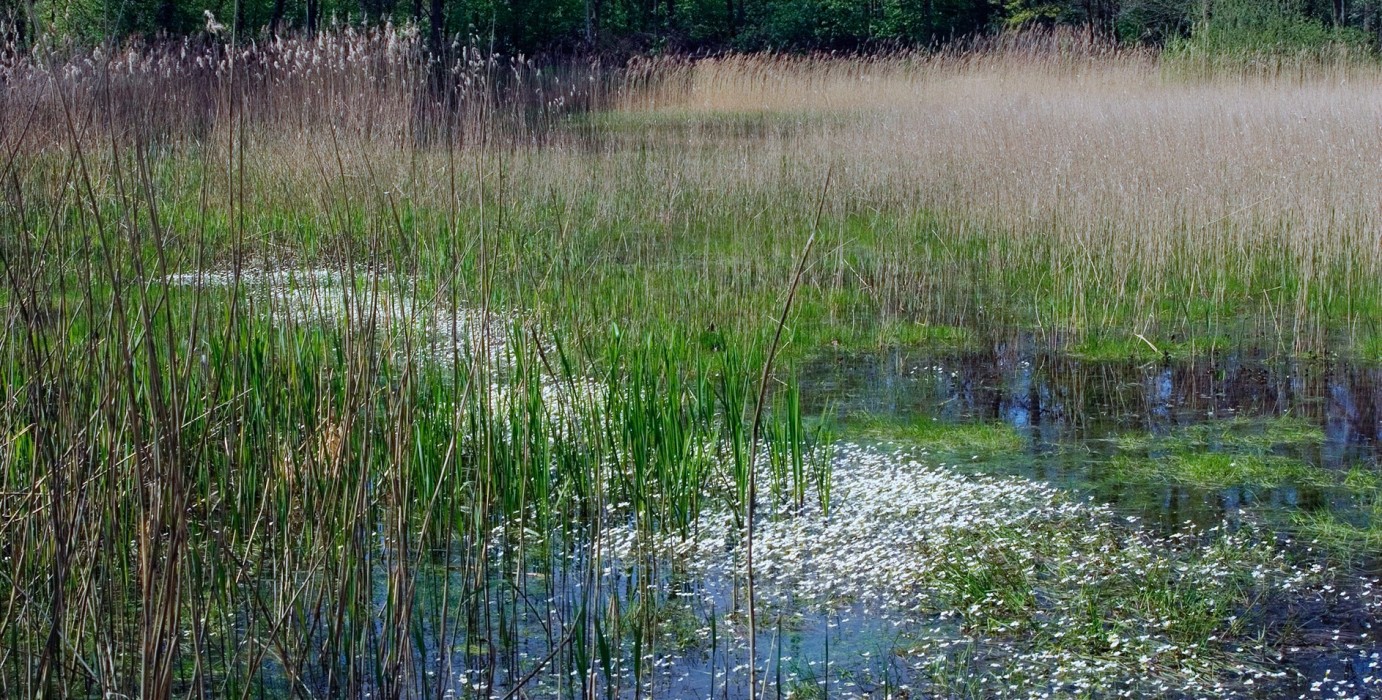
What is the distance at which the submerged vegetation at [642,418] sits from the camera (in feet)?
7.54

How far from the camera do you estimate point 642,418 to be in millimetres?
3883

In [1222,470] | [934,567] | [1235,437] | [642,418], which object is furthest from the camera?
[1235,437]

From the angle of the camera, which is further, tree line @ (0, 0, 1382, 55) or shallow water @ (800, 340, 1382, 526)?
tree line @ (0, 0, 1382, 55)

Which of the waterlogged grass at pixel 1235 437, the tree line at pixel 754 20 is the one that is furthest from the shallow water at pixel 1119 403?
the tree line at pixel 754 20

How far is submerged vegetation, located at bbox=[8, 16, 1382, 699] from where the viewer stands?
7.54 ft

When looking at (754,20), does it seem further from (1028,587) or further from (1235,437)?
(1028,587)

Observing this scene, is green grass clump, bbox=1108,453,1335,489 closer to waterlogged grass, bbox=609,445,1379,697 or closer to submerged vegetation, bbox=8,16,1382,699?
submerged vegetation, bbox=8,16,1382,699

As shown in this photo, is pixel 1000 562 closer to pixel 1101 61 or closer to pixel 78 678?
pixel 78 678

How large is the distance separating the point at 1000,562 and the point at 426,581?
1607 millimetres

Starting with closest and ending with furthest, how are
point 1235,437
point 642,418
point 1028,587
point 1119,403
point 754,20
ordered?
1. point 1028,587
2. point 642,418
3. point 1235,437
4. point 1119,403
5. point 754,20

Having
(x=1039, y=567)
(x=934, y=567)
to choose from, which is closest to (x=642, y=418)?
(x=934, y=567)

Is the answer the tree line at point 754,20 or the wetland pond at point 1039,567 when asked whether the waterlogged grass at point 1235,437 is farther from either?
the tree line at point 754,20

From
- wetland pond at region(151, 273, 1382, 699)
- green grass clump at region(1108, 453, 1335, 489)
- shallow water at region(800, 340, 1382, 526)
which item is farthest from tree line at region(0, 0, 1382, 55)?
green grass clump at region(1108, 453, 1335, 489)

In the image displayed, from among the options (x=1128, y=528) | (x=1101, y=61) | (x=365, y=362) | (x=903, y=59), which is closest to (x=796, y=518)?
(x=1128, y=528)
